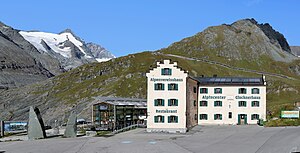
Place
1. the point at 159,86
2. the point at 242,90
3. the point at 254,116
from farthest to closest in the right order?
1. the point at 242,90
2. the point at 254,116
3. the point at 159,86

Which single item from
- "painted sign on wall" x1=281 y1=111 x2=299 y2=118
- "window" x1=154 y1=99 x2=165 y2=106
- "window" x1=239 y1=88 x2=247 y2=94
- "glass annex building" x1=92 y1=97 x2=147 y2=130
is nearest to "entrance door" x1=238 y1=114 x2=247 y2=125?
"window" x1=239 y1=88 x2=247 y2=94

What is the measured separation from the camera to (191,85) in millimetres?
71625

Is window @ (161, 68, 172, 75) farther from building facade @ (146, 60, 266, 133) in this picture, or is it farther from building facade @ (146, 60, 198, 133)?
building facade @ (146, 60, 266, 133)

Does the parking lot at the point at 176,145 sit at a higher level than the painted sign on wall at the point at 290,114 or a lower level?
lower

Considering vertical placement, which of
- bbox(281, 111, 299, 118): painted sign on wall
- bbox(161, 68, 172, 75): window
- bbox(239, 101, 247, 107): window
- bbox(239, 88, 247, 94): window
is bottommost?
bbox(281, 111, 299, 118): painted sign on wall

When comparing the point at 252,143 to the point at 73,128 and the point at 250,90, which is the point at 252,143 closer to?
the point at 73,128

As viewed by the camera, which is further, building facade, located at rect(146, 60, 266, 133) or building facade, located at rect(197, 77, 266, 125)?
building facade, located at rect(197, 77, 266, 125)

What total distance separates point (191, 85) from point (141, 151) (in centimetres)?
3127

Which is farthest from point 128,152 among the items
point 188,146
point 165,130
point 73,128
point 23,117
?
point 23,117

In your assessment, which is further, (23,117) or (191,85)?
(23,117)

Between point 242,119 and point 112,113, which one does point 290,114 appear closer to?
point 242,119

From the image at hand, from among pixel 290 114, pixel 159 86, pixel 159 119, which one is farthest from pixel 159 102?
pixel 290 114

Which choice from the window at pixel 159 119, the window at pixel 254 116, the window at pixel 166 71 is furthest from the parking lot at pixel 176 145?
the window at pixel 254 116

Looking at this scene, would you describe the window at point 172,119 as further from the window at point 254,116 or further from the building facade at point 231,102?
the window at point 254,116
